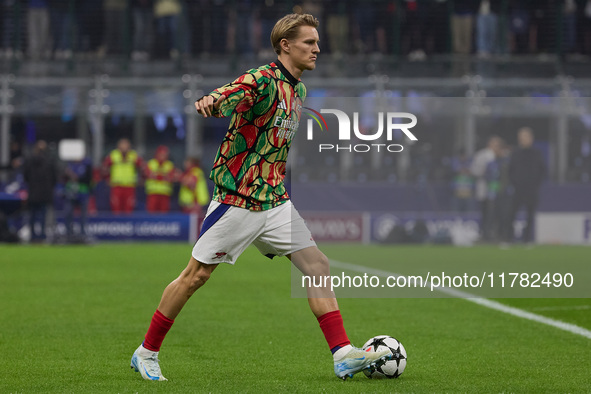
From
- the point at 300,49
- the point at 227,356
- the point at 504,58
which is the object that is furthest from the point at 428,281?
the point at 504,58

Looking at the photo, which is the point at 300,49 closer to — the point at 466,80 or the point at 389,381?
the point at 389,381

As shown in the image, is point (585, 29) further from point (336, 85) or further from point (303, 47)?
point (303, 47)

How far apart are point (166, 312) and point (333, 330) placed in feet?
2.69

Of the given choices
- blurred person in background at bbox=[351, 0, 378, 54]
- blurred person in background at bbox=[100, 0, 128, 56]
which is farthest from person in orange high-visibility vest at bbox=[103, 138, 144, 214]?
blurred person in background at bbox=[351, 0, 378, 54]

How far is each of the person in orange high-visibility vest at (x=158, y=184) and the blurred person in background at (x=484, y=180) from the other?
251 inches

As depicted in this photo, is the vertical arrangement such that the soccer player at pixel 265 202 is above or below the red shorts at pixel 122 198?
above

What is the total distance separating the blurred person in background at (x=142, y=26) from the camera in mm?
27781

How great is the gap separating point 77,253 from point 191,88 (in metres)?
7.80

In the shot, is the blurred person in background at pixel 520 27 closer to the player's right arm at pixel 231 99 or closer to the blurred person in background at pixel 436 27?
the blurred person in background at pixel 436 27

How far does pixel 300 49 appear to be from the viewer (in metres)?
5.15

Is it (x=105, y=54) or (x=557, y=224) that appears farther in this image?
(x=105, y=54)

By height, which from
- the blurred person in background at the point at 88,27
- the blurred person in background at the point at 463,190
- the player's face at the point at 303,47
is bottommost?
the blurred person in background at the point at 463,190

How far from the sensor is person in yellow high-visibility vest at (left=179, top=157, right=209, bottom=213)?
22812mm

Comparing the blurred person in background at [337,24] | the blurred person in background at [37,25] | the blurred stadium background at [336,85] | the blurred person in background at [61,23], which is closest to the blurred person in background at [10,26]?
the blurred stadium background at [336,85]
